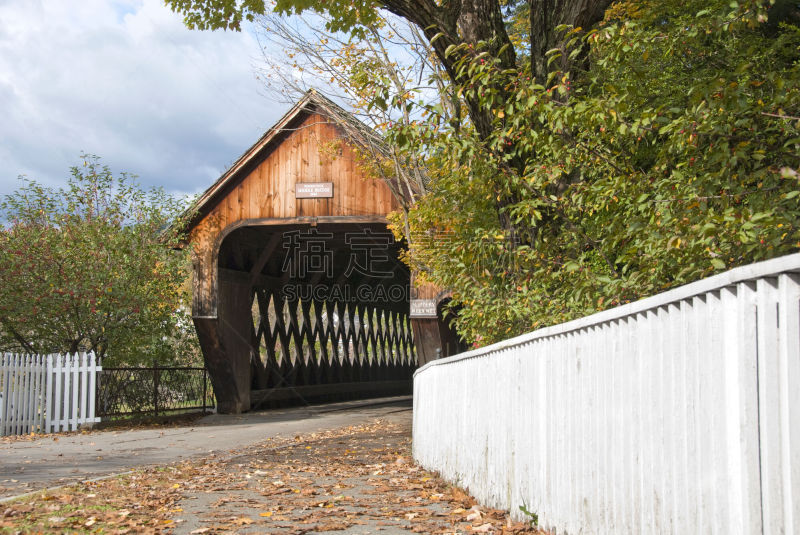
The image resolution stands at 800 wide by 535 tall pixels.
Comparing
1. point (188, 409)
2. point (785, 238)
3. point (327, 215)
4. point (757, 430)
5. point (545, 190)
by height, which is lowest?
point (188, 409)

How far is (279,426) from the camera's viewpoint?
14109 millimetres

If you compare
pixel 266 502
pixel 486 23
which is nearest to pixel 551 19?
pixel 486 23

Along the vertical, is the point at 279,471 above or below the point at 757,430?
below

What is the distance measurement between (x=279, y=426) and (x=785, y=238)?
1160 cm

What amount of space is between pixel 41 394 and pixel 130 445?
121 inches

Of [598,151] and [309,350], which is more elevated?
[598,151]

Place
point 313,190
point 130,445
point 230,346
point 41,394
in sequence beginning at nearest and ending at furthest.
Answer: point 130,445
point 41,394
point 313,190
point 230,346

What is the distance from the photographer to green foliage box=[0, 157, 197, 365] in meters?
13.8

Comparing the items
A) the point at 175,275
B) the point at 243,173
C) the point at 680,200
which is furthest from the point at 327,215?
the point at 680,200

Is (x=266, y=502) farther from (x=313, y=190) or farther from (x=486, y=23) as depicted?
(x=313, y=190)

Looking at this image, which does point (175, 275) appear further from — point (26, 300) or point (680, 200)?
point (680, 200)

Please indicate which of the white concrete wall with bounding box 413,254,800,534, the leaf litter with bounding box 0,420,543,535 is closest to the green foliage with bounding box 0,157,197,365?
the leaf litter with bounding box 0,420,543,535

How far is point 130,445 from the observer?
10969 mm

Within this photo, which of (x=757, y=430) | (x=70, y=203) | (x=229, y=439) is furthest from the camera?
(x=70, y=203)
